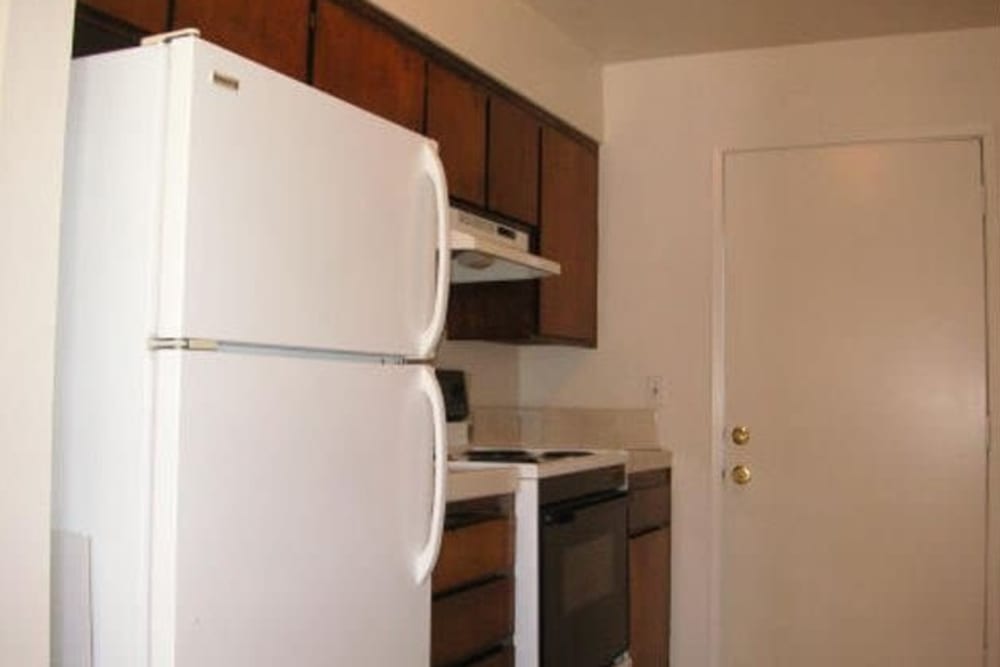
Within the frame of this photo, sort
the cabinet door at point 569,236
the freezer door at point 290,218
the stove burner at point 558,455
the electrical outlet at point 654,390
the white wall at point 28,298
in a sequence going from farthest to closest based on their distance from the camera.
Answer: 1. the electrical outlet at point 654,390
2. the cabinet door at point 569,236
3. the stove burner at point 558,455
4. the freezer door at point 290,218
5. the white wall at point 28,298

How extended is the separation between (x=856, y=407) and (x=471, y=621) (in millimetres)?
1812

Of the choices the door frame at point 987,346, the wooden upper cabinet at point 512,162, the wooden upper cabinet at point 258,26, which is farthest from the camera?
the door frame at point 987,346

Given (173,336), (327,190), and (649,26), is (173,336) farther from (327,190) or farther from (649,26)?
(649,26)

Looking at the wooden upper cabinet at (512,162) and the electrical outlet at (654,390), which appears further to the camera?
the electrical outlet at (654,390)

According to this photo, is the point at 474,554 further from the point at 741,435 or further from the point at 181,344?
the point at 741,435

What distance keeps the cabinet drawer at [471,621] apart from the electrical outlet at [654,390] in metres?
1.40

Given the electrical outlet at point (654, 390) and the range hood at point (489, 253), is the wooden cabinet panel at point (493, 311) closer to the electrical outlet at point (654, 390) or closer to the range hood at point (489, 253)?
the range hood at point (489, 253)

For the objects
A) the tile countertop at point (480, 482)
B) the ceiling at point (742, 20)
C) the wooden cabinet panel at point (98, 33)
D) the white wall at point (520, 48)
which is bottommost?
the tile countertop at point (480, 482)

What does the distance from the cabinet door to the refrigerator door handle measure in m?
1.47

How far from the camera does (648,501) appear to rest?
330 cm

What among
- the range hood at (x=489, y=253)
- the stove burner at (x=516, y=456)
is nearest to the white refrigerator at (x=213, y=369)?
the range hood at (x=489, y=253)

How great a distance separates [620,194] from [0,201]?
2.82m

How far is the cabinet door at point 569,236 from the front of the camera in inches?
130

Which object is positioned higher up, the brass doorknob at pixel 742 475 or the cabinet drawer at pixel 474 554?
the brass doorknob at pixel 742 475
